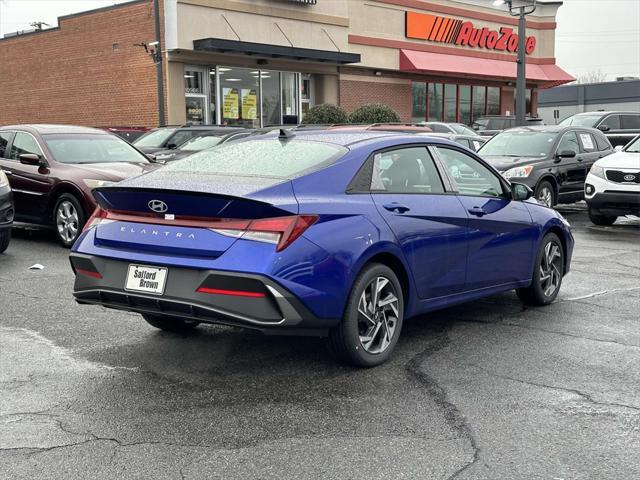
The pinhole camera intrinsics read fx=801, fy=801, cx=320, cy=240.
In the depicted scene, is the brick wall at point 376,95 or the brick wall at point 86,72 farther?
the brick wall at point 376,95

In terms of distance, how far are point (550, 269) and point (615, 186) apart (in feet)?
21.1

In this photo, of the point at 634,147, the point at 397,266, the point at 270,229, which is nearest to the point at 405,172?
the point at 397,266

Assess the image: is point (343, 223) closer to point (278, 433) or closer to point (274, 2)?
point (278, 433)

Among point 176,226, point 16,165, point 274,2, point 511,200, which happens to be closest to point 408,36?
point 274,2

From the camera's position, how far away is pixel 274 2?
28.2 m

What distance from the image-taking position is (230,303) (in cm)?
466

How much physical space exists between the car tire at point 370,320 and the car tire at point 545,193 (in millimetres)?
9442

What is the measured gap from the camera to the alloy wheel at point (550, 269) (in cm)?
728

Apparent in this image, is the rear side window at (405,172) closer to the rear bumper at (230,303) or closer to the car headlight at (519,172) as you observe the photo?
the rear bumper at (230,303)

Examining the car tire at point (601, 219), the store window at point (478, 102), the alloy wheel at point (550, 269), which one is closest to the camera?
the alloy wheel at point (550, 269)

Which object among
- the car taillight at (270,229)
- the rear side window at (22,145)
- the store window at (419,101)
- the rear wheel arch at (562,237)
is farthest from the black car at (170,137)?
the store window at (419,101)

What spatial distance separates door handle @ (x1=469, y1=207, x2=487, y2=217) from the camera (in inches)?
246

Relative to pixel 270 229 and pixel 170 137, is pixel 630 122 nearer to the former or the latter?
pixel 170 137

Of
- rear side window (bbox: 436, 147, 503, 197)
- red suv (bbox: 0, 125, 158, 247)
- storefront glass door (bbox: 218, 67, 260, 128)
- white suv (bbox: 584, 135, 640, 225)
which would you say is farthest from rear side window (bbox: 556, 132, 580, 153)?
storefront glass door (bbox: 218, 67, 260, 128)
